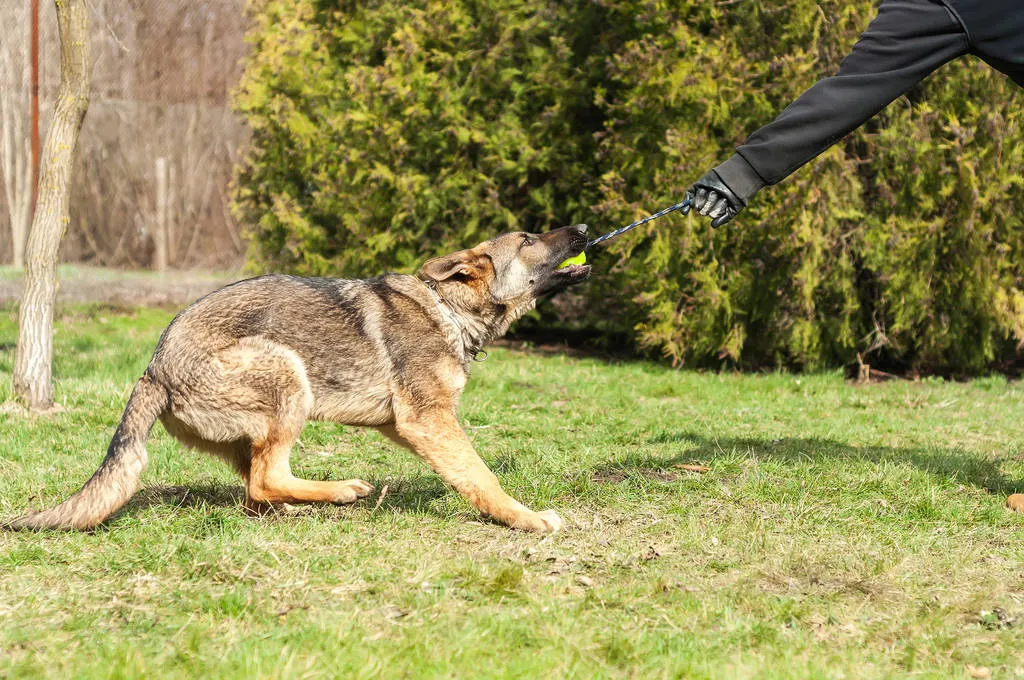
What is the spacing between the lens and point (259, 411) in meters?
4.64

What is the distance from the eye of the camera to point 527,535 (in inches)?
182

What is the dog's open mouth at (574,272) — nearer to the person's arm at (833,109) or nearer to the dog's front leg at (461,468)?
the person's arm at (833,109)

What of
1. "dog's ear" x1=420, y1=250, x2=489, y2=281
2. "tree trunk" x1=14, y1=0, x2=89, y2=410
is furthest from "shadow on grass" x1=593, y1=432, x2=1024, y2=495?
"tree trunk" x1=14, y1=0, x2=89, y2=410

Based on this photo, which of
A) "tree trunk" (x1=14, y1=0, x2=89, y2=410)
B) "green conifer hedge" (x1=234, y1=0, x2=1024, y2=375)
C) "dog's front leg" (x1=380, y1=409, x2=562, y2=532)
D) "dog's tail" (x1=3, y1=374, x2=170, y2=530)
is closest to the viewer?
"dog's tail" (x1=3, y1=374, x2=170, y2=530)

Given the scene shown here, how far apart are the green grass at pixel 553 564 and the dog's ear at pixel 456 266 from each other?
118 centimetres

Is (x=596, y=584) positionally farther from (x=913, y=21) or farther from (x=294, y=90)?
(x=294, y=90)

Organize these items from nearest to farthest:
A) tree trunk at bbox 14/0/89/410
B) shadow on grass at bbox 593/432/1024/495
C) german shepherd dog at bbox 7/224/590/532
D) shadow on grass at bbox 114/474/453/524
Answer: german shepherd dog at bbox 7/224/590/532
shadow on grass at bbox 114/474/453/524
shadow on grass at bbox 593/432/1024/495
tree trunk at bbox 14/0/89/410

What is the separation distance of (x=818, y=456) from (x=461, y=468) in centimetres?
257

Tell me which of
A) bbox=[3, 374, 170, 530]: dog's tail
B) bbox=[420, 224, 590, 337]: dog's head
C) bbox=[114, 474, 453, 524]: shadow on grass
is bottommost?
bbox=[114, 474, 453, 524]: shadow on grass

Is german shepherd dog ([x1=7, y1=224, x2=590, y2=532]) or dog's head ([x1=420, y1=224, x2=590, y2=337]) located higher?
dog's head ([x1=420, y1=224, x2=590, y2=337])

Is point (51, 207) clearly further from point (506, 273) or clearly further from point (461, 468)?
point (461, 468)

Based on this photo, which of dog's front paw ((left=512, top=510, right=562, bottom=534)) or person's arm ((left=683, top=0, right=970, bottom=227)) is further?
person's arm ((left=683, top=0, right=970, bottom=227))

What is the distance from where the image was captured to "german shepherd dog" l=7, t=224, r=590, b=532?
458 cm

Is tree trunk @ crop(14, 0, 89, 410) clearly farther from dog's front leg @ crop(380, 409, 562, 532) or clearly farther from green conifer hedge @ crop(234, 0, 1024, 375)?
green conifer hedge @ crop(234, 0, 1024, 375)
